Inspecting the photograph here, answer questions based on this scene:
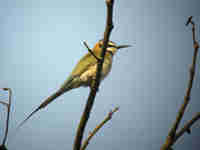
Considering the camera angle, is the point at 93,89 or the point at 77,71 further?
the point at 77,71

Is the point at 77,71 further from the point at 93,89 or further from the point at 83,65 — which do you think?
the point at 93,89

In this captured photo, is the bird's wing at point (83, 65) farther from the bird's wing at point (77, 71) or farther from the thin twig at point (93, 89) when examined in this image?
the thin twig at point (93, 89)

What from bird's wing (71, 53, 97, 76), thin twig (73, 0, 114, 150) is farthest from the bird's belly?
thin twig (73, 0, 114, 150)

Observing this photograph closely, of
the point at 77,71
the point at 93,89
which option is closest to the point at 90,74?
the point at 77,71

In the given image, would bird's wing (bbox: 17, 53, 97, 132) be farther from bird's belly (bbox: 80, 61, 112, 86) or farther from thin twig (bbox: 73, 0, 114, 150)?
thin twig (bbox: 73, 0, 114, 150)

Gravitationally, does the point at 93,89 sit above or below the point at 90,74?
above

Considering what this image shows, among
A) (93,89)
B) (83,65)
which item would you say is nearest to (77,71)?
(83,65)

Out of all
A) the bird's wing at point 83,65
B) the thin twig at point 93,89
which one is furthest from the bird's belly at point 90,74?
the thin twig at point 93,89

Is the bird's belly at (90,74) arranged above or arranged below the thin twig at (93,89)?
below

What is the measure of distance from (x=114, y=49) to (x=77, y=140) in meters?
1.04

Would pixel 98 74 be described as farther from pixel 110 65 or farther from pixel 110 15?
pixel 110 65

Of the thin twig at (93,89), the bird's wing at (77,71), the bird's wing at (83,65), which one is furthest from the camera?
the bird's wing at (83,65)

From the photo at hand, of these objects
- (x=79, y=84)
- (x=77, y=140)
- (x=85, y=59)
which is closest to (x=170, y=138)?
(x=77, y=140)

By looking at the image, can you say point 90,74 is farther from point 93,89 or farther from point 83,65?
Answer: point 93,89
